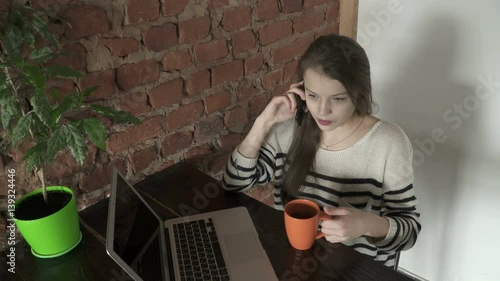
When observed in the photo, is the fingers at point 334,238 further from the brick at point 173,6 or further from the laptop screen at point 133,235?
the brick at point 173,6

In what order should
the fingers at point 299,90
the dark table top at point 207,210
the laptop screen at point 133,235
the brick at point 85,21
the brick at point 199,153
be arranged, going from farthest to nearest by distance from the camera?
the brick at point 199,153, the fingers at point 299,90, the brick at point 85,21, the dark table top at point 207,210, the laptop screen at point 133,235

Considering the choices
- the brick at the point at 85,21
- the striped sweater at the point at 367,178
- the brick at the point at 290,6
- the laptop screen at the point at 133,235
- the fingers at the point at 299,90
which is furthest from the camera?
the brick at the point at 290,6

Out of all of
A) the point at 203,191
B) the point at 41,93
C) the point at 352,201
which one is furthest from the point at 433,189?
the point at 41,93

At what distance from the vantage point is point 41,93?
79cm

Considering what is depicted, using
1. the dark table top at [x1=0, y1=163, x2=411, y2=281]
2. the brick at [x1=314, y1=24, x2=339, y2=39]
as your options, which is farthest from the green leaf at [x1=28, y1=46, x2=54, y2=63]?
the brick at [x1=314, y1=24, x2=339, y2=39]

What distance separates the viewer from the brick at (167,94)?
4.00 feet

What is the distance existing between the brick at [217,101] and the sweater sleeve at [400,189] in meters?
0.58

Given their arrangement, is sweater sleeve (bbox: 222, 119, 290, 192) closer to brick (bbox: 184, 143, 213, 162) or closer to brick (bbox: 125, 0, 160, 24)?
brick (bbox: 184, 143, 213, 162)

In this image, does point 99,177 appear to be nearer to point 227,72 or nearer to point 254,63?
point 227,72

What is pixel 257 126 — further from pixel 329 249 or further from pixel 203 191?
pixel 329 249

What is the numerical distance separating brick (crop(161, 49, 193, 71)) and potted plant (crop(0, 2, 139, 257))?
0.32 metres

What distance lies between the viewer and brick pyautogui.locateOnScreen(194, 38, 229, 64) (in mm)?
1287

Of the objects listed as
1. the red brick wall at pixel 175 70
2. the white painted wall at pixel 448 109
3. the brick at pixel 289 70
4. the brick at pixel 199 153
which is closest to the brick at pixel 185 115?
the red brick wall at pixel 175 70

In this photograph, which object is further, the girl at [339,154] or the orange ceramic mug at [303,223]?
the girl at [339,154]
